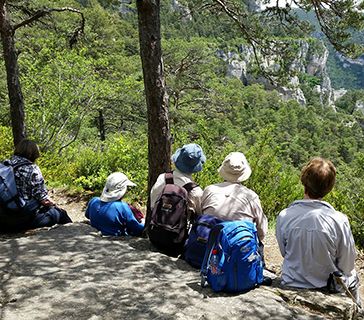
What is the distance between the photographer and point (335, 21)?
5148 mm

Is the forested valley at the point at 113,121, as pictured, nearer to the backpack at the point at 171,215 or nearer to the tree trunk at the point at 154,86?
the tree trunk at the point at 154,86

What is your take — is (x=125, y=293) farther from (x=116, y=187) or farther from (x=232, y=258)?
(x=116, y=187)

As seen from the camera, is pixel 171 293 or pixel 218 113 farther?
pixel 218 113

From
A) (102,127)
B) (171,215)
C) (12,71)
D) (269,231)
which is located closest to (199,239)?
(171,215)

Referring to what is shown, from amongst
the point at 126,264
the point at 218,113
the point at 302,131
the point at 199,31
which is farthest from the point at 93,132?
the point at 199,31

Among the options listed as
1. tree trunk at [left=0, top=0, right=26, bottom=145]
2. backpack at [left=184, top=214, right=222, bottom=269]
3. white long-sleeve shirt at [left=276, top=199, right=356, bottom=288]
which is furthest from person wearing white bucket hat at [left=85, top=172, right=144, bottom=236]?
tree trunk at [left=0, top=0, right=26, bottom=145]

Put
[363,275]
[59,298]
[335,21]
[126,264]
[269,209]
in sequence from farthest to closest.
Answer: [269,209] → [335,21] → [363,275] → [126,264] → [59,298]

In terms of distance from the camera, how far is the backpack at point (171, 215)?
3207 mm

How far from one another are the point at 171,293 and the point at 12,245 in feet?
5.62

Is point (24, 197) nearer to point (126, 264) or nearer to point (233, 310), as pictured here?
point (126, 264)

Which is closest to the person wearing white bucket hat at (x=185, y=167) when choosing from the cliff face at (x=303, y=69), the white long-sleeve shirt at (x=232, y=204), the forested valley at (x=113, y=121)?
the white long-sleeve shirt at (x=232, y=204)

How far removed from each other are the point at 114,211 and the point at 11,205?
36.9 inches

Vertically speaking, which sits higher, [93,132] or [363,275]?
[93,132]

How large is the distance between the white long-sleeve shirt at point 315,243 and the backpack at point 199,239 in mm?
516
